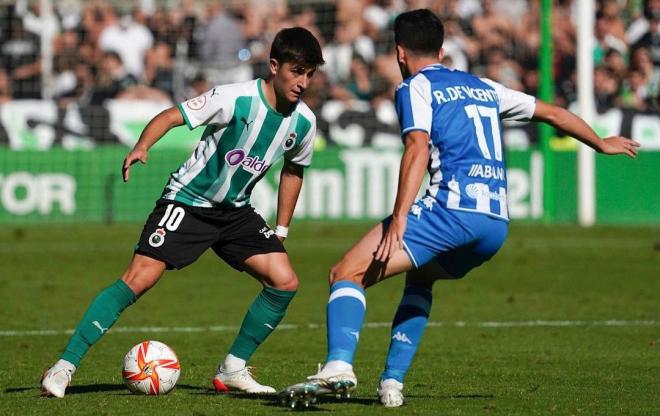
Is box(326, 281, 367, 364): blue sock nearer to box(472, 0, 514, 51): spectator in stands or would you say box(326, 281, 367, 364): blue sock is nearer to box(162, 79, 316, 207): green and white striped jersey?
box(162, 79, 316, 207): green and white striped jersey

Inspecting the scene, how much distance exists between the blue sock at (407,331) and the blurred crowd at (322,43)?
51.8 ft

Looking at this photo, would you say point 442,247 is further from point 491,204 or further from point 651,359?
point 651,359

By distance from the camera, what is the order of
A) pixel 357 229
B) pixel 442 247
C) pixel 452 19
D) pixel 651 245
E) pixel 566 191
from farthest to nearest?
pixel 452 19
pixel 566 191
pixel 357 229
pixel 651 245
pixel 442 247

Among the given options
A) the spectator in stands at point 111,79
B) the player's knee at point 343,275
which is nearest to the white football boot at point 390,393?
the player's knee at point 343,275

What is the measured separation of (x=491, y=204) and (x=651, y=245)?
40.6ft

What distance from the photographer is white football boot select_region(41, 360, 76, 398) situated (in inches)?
285

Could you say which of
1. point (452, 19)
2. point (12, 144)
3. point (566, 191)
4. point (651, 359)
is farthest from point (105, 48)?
point (651, 359)

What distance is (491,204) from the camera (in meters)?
6.79

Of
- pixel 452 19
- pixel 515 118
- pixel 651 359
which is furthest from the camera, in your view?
pixel 452 19

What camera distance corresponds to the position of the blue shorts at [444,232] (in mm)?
6613

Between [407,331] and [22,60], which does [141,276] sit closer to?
[407,331]

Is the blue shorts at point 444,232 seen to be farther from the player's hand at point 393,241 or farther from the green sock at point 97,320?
the green sock at point 97,320

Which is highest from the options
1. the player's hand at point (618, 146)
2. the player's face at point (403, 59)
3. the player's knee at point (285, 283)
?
the player's face at point (403, 59)

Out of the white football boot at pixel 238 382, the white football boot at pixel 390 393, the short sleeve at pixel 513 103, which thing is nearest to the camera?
the white football boot at pixel 390 393
